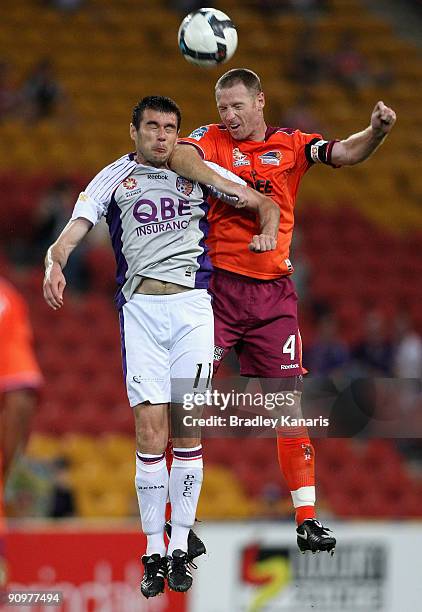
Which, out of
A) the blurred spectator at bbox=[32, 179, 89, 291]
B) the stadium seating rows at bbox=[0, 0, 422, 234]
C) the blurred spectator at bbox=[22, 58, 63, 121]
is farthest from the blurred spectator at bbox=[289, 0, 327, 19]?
the blurred spectator at bbox=[32, 179, 89, 291]

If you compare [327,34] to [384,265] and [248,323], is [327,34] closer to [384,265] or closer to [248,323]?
[384,265]

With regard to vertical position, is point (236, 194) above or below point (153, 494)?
above

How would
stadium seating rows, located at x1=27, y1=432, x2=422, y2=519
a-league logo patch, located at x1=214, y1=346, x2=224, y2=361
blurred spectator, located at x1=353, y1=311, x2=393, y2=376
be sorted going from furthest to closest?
blurred spectator, located at x1=353, y1=311, x2=393, y2=376, stadium seating rows, located at x1=27, y1=432, x2=422, y2=519, a-league logo patch, located at x1=214, y1=346, x2=224, y2=361

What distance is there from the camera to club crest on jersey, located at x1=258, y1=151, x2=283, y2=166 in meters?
6.93

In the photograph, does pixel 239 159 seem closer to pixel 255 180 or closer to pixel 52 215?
pixel 255 180

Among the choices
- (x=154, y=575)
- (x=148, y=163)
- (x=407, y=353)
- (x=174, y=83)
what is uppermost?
(x=174, y=83)

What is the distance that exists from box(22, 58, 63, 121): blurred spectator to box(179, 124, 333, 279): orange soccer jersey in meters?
11.4

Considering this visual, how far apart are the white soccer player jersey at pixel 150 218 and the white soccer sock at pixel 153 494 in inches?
36.4

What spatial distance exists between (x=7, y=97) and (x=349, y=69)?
6394 mm

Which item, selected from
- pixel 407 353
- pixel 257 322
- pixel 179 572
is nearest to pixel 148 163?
pixel 257 322

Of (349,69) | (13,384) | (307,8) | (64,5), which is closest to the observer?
(13,384)

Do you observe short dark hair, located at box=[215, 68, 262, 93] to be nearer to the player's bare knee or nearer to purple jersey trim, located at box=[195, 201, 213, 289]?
purple jersey trim, located at box=[195, 201, 213, 289]

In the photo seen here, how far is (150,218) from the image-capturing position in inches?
263

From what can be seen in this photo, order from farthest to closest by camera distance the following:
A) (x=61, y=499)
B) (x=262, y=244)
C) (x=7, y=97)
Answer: (x=7, y=97) → (x=61, y=499) → (x=262, y=244)
